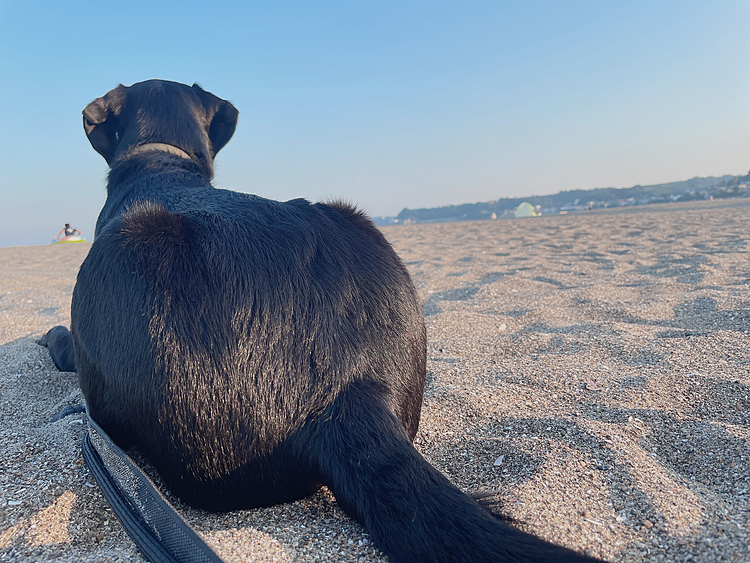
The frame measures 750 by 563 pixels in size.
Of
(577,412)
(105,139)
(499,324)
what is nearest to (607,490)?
(577,412)

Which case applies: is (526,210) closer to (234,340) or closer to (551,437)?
(551,437)

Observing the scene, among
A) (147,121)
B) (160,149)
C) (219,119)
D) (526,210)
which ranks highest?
(219,119)

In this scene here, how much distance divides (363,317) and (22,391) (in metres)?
2.09

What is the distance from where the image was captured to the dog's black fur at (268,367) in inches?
47.7

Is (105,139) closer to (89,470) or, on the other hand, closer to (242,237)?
(242,237)

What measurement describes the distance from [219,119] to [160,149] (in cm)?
71

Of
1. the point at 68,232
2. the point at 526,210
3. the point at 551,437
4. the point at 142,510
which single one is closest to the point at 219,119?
the point at 142,510

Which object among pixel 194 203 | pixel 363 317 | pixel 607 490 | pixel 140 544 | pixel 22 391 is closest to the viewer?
pixel 140 544

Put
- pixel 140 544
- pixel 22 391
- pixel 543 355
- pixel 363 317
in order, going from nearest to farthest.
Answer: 1. pixel 140 544
2. pixel 363 317
3. pixel 22 391
4. pixel 543 355

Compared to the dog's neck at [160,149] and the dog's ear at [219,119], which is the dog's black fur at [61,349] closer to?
the dog's neck at [160,149]

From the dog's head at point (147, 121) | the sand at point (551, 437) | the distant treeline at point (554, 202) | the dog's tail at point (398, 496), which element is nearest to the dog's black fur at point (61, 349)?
the sand at point (551, 437)

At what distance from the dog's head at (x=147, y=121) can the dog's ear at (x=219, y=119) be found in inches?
5.4

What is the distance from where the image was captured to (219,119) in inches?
134

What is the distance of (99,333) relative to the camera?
1586 millimetres
